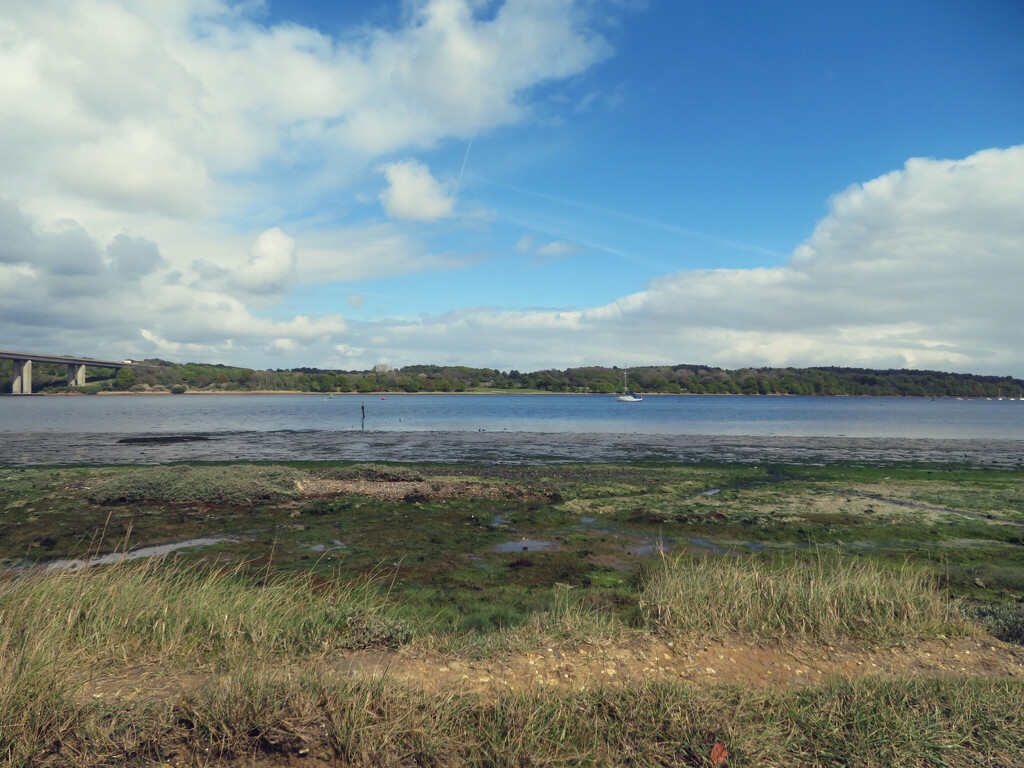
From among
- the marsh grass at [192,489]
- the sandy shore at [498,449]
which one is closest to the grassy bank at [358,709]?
the marsh grass at [192,489]

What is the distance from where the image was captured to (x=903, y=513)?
1931cm

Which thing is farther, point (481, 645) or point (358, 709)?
point (481, 645)

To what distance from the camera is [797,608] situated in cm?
807

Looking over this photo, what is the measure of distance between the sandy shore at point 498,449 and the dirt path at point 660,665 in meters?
26.8

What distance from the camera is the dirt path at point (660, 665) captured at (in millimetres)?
5922

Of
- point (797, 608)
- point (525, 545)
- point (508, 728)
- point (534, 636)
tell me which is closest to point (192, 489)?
point (525, 545)

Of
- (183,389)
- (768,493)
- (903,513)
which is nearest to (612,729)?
(903,513)

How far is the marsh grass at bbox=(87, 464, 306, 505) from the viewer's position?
64.4ft

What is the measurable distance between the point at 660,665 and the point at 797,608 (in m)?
2.67

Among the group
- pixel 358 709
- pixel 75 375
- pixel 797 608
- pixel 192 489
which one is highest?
pixel 75 375

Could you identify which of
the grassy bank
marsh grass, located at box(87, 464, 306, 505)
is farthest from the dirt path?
marsh grass, located at box(87, 464, 306, 505)

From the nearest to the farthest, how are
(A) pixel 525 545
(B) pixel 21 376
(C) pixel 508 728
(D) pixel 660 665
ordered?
(C) pixel 508 728
(D) pixel 660 665
(A) pixel 525 545
(B) pixel 21 376

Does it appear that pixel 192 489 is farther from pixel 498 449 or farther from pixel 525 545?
pixel 498 449

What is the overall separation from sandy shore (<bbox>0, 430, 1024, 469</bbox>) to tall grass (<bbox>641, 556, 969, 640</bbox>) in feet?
83.6
